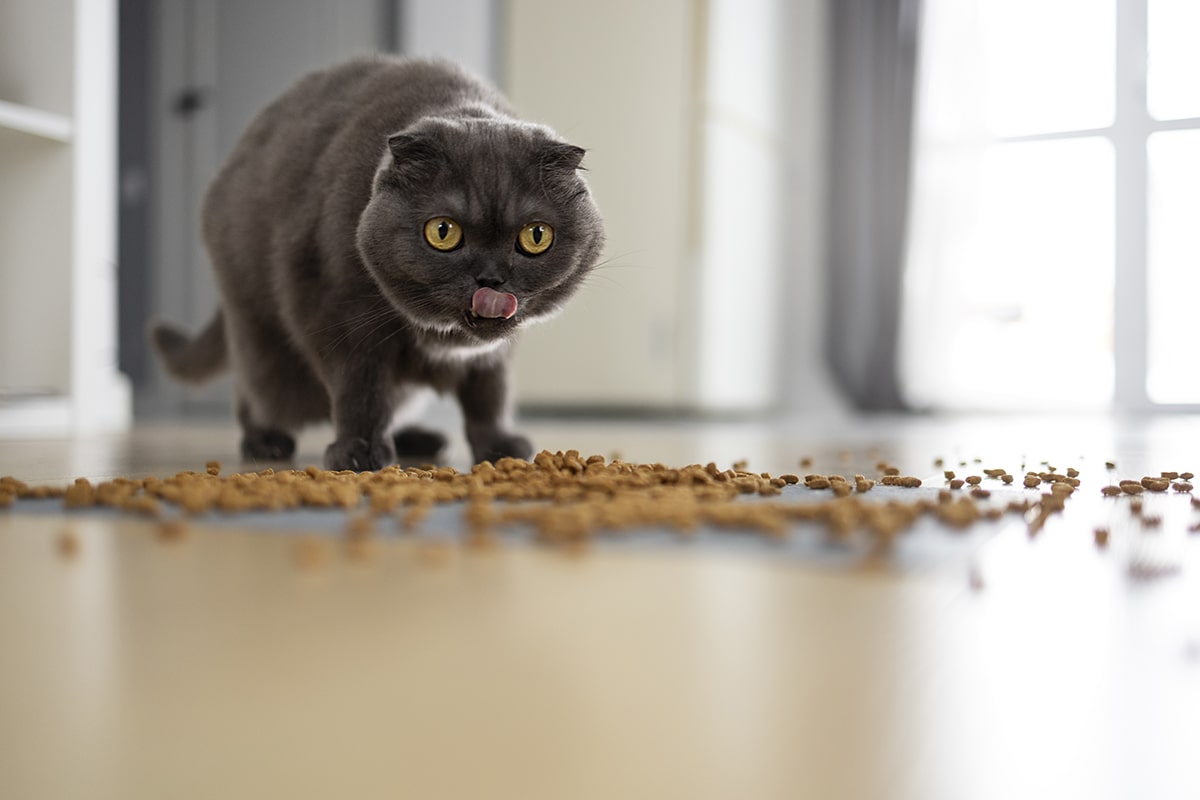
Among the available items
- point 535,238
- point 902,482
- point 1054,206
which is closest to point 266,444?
point 535,238

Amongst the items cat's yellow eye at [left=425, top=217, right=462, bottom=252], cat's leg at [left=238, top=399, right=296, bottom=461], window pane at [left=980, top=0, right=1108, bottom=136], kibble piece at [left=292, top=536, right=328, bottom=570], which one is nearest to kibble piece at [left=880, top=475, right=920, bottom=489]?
cat's yellow eye at [left=425, top=217, right=462, bottom=252]

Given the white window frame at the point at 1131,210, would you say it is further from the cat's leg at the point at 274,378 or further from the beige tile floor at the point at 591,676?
the beige tile floor at the point at 591,676

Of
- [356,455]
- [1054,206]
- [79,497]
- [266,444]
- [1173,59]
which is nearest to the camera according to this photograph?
[79,497]

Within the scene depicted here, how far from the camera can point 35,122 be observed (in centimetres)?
249

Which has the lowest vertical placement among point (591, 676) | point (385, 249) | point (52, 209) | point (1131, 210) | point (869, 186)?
point (591, 676)

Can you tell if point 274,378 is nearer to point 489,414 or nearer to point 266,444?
point 266,444

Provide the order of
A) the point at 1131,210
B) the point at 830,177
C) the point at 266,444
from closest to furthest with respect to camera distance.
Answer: the point at 266,444 → the point at 1131,210 → the point at 830,177

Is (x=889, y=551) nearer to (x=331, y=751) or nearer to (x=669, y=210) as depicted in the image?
(x=331, y=751)

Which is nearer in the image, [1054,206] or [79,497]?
[79,497]

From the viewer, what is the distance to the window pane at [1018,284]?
4.48 meters

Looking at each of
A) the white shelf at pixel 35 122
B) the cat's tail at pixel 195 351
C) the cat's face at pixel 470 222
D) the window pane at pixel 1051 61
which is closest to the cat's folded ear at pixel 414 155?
the cat's face at pixel 470 222

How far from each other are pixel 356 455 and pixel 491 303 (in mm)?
323

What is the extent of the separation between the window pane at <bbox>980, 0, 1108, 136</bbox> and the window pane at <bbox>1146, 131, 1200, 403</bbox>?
0.33m

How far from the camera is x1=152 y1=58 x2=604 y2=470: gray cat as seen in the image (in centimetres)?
127
